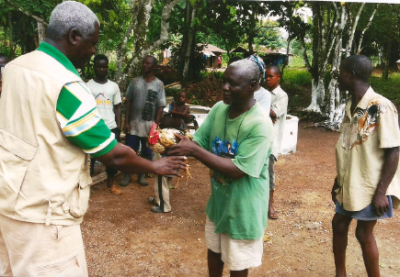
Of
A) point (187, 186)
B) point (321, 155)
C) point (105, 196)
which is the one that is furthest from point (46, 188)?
point (321, 155)

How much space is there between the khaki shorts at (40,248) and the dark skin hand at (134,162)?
0.41 metres

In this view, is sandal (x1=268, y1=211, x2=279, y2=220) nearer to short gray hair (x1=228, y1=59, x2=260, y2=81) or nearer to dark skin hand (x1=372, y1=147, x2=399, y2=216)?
dark skin hand (x1=372, y1=147, x2=399, y2=216)

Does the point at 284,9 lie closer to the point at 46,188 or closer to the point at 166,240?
the point at 166,240

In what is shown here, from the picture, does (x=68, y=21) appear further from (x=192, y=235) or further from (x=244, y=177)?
(x=192, y=235)

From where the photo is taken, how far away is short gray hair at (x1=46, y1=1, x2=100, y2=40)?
185cm

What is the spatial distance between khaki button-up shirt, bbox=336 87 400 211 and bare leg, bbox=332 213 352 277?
0.70 feet

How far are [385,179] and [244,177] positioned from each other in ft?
3.60

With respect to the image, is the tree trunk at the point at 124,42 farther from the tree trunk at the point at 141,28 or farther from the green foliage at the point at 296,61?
the green foliage at the point at 296,61

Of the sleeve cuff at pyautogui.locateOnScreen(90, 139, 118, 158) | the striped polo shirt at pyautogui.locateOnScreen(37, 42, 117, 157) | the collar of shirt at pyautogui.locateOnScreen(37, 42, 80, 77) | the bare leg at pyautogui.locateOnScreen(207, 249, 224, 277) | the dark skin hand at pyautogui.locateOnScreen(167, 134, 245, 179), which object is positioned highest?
the collar of shirt at pyautogui.locateOnScreen(37, 42, 80, 77)

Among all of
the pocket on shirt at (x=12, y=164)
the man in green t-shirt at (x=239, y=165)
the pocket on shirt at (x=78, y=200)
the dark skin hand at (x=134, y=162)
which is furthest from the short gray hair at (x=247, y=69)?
the pocket on shirt at (x=12, y=164)

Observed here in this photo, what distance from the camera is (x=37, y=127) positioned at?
1764 millimetres

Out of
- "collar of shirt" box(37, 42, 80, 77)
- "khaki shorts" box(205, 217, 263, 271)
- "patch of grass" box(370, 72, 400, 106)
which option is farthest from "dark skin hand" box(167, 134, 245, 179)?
"patch of grass" box(370, 72, 400, 106)

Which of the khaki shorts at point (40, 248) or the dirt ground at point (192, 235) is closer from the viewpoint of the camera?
the khaki shorts at point (40, 248)

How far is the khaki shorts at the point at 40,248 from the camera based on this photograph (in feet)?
6.09
